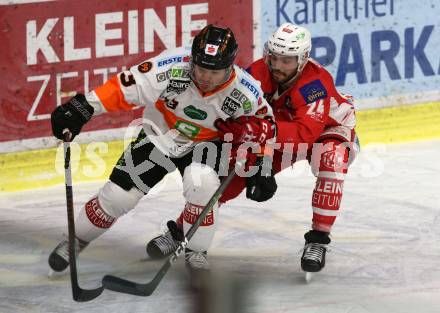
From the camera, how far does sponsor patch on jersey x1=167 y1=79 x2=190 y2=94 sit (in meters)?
5.16

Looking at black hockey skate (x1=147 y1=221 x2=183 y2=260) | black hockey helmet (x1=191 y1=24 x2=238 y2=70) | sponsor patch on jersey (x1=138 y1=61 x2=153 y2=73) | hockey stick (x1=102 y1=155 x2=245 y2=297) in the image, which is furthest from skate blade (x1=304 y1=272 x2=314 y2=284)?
sponsor patch on jersey (x1=138 y1=61 x2=153 y2=73)

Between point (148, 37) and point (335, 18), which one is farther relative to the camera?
point (335, 18)

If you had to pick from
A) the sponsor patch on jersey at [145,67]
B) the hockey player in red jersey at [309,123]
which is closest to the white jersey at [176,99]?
the sponsor patch on jersey at [145,67]

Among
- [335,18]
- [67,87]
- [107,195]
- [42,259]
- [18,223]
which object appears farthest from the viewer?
[335,18]

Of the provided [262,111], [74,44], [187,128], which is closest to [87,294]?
[187,128]

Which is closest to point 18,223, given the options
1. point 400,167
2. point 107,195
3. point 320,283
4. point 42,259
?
point 42,259

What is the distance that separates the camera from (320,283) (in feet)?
17.6

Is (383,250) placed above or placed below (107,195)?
below

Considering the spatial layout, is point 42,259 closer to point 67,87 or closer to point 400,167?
point 67,87

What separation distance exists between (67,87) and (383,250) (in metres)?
2.00

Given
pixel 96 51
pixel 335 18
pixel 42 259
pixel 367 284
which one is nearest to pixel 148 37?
pixel 96 51

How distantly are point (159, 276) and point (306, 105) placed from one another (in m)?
0.99

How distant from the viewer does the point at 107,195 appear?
528 centimetres

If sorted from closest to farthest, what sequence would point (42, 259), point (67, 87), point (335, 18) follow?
1. point (42, 259)
2. point (67, 87)
3. point (335, 18)
